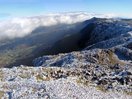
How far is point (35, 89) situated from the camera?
6562cm

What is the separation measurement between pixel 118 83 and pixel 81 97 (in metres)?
12.6

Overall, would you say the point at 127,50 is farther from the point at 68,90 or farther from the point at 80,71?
the point at 68,90

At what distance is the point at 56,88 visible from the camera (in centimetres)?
6594

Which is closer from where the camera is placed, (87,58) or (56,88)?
(56,88)

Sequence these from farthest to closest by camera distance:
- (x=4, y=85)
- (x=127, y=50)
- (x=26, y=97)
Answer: (x=127, y=50), (x=4, y=85), (x=26, y=97)

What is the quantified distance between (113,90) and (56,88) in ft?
37.3

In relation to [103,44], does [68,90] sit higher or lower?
higher

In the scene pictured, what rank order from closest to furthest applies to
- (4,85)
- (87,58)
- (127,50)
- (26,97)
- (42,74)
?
(26,97), (4,85), (42,74), (87,58), (127,50)

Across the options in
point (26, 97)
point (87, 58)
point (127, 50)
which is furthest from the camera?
point (127, 50)

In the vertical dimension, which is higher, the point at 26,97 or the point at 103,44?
the point at 26,97

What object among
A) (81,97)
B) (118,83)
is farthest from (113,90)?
(81,97)

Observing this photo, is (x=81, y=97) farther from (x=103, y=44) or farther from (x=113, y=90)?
(x=103, y=44)

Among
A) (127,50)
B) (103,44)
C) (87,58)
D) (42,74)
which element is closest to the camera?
(42,74)

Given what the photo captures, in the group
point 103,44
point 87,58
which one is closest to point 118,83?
point 87,58
